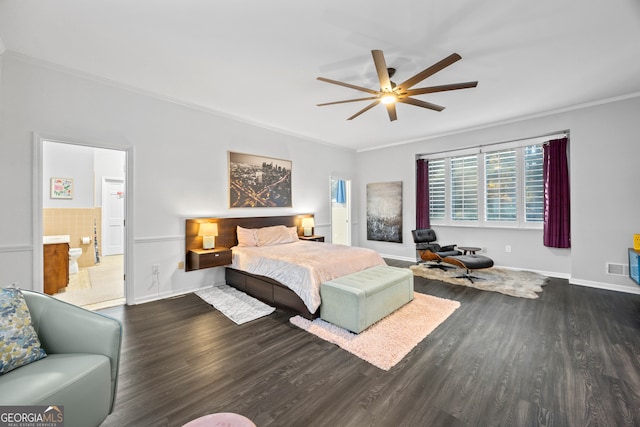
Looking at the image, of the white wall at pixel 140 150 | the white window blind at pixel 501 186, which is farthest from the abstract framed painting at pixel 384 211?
the white wall at pixel 140 150

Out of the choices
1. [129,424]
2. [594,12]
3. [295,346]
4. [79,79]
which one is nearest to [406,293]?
[295,346]

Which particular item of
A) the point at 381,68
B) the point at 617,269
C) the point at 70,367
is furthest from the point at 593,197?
the point at 70,367

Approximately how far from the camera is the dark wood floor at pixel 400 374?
1.68 m

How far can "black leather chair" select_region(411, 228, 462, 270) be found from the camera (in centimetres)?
503

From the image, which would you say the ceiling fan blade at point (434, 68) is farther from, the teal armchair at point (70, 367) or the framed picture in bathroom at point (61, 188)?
the framed picture in bathroom at point (61, 188)

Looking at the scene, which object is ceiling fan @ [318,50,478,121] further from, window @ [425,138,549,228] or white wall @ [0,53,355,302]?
window @ [425,138,549,228]

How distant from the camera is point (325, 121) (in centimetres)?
495

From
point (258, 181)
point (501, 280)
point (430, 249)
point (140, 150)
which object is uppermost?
point (140, 150)

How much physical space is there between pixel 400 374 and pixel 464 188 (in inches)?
192

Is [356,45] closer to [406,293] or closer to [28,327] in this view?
[406,293]

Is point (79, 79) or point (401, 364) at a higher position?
point (79, 79)

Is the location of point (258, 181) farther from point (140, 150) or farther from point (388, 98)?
point (388, 98)

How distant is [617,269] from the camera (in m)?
4.04

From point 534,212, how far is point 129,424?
21.3 ft
